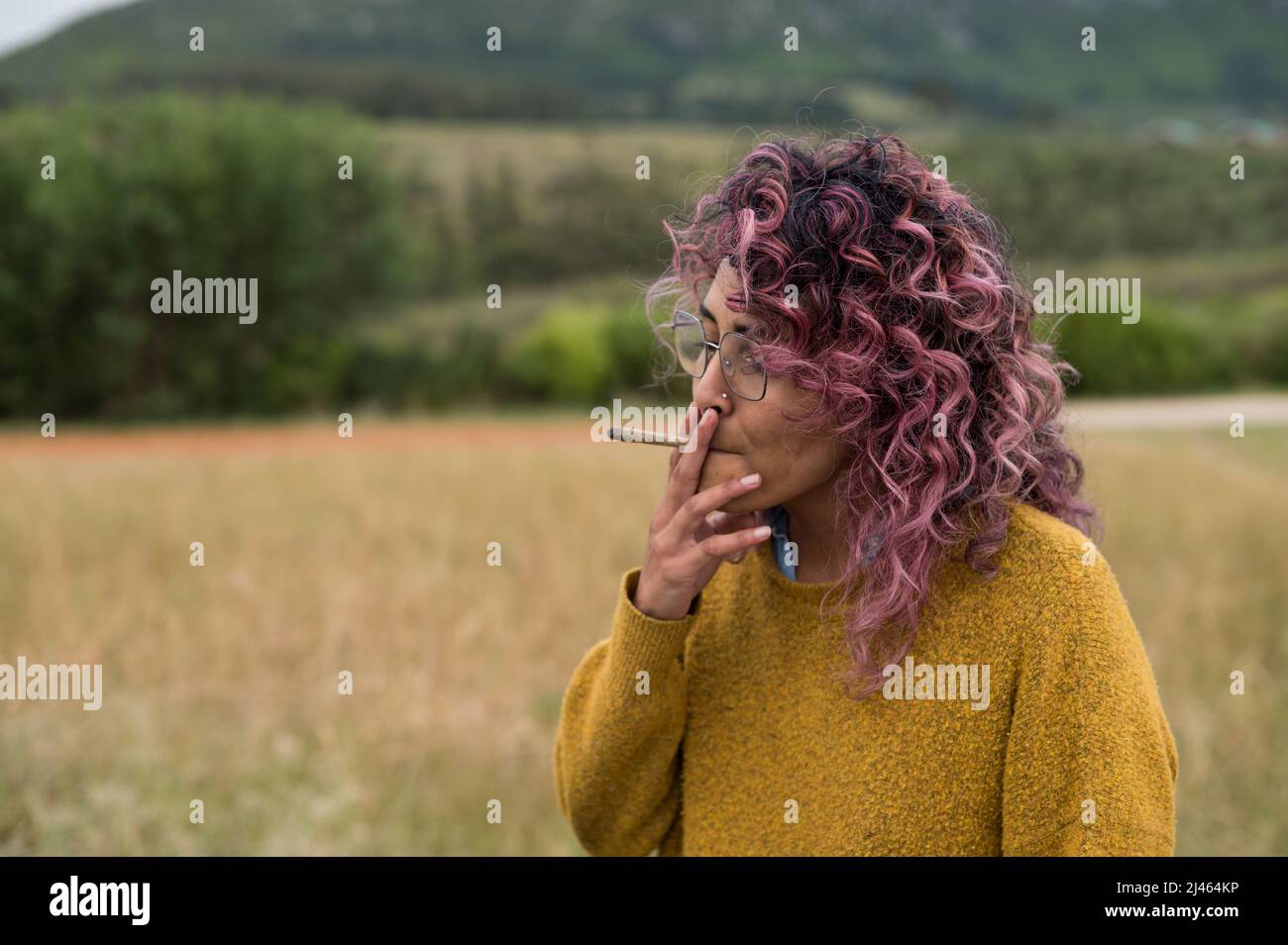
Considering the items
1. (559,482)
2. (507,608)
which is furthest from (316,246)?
(507,608)

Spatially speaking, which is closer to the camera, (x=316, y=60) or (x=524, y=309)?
(x=524, y=309)

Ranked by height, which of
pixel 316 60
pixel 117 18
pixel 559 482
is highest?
pixel 117 18

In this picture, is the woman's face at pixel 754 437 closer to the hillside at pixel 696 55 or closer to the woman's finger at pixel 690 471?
the woman's finger at pixel 690 471

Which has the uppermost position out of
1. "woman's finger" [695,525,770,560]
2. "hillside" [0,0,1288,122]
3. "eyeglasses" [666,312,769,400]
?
"hillside" [0,0,1288,122]

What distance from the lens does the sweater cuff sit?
74.5 inches

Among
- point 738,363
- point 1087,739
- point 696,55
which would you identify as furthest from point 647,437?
point 696,55

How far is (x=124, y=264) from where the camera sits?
1039 inches

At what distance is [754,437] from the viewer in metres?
1.77

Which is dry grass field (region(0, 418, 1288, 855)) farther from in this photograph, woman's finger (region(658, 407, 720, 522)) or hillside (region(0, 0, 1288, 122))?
hillside (region(0, 0, 1288, 122))

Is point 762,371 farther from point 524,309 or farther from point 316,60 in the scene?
point 316,60

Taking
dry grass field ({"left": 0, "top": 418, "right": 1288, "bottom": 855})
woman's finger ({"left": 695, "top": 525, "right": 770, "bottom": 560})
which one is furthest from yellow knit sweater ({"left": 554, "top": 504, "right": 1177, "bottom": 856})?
dry grass field ({"left": 0, "top": 418, "right": 1288, "bottom": 855})

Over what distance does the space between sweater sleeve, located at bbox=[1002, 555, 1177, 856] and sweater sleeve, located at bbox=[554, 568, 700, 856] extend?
564 mm

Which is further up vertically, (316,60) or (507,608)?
(316,60)
